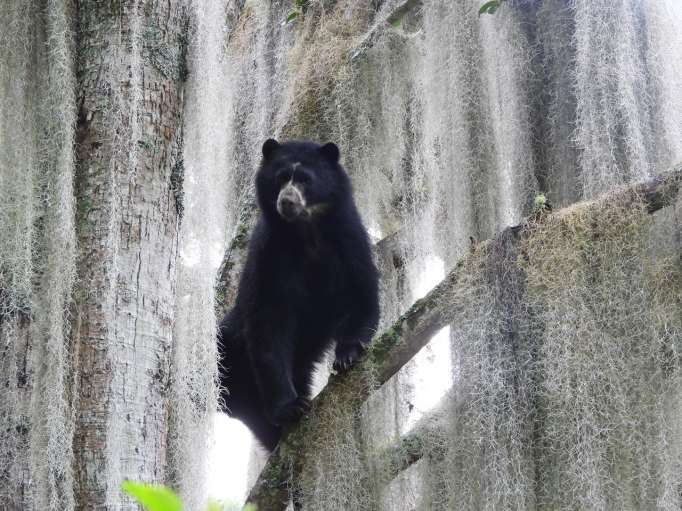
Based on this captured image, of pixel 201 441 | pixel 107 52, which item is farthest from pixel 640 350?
pixel 107 52

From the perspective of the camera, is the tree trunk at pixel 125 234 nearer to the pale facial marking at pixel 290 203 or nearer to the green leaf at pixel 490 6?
the pale facial marking at pixel 290 203

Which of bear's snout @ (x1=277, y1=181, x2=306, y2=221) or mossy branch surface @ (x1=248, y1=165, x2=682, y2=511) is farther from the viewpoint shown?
→ bear's snout @ (x1=277, y1=181, x2=306, y2=221)

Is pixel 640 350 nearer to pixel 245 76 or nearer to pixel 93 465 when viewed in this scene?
pixel 93 465

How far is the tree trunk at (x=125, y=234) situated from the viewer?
2.99 metres

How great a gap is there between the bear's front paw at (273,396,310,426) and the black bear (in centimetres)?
25

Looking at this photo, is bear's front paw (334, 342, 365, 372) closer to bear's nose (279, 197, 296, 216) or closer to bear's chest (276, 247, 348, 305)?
bear's chest (276, 247, 348, 305)

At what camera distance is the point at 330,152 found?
17.3 ft

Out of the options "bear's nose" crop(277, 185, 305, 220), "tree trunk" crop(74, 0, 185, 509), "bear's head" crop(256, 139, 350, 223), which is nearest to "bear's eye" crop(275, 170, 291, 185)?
"bear's head" crop(256, 139, 350, 223)

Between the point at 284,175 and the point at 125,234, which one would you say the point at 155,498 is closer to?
Result: the point at 125,234

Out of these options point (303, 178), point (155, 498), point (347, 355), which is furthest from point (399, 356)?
point (155, 498)

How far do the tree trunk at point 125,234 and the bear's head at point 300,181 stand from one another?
4.87 ft

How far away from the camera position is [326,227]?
16.8 feet

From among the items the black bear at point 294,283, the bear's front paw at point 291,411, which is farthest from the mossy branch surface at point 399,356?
the black bear at point 294,283

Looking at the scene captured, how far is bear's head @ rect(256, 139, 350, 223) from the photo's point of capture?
5008 millimetres
